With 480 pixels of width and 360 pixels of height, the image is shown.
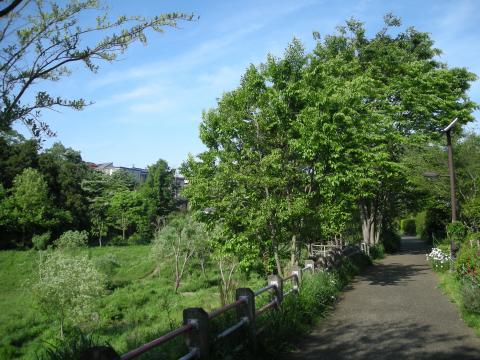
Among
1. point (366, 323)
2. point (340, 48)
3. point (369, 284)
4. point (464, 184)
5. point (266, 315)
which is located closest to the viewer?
point (266, 315)

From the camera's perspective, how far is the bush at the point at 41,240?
4937 cm

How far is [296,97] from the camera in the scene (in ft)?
43.8

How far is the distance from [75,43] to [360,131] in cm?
1084

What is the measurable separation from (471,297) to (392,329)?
6.78 ft

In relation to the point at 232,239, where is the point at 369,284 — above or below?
below

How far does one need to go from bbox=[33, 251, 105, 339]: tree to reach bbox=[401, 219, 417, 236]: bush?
50.9m

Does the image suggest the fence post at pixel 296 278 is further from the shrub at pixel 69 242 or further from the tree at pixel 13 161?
the tree at pixel 13 161

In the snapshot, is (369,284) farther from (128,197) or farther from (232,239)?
(128,197)

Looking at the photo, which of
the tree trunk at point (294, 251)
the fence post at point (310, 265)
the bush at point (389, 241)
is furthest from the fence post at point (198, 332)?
the bush at point (389, 241)

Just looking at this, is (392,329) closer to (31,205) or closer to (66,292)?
(66,292)

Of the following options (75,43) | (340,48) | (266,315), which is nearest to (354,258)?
(266,315)

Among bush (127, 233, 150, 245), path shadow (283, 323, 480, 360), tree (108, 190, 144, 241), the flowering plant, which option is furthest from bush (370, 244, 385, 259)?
tree (108, 190, 144, 241)

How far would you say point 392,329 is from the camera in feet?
29.6

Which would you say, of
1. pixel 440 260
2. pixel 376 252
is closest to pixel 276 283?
pixel 440 260
